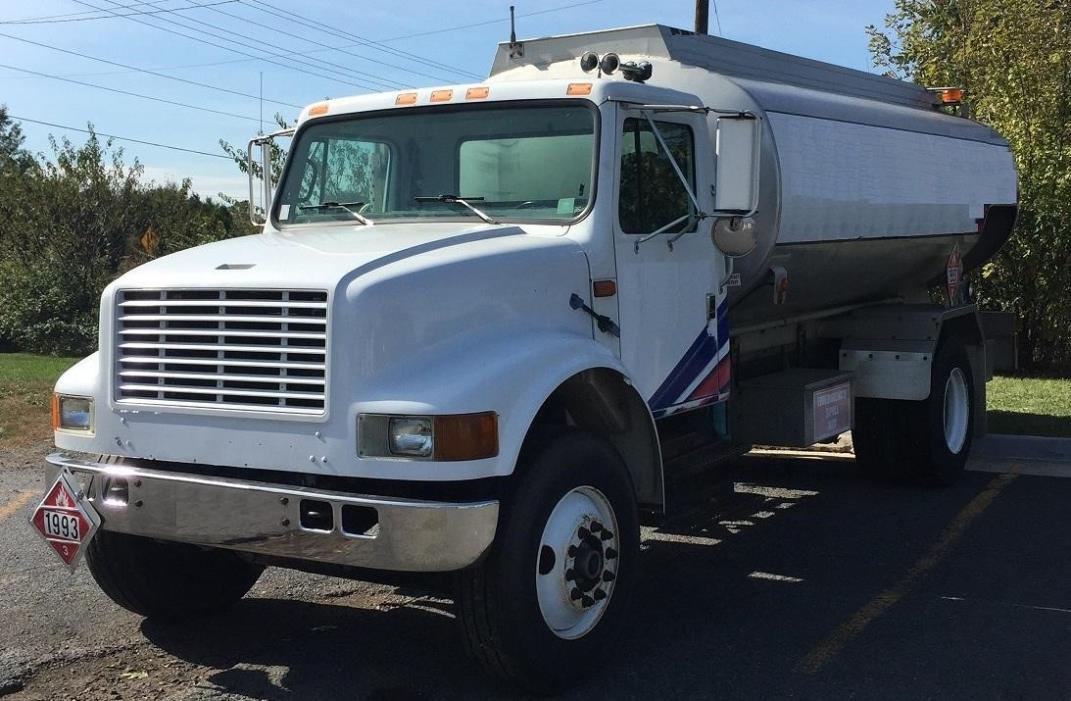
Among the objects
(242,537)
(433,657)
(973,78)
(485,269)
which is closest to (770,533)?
(433,657)

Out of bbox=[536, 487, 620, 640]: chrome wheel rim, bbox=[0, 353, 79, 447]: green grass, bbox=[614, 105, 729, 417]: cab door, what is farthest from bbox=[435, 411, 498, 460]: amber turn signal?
bbox=[0, 353, 79, 447]: green grass

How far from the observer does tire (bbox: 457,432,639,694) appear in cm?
453

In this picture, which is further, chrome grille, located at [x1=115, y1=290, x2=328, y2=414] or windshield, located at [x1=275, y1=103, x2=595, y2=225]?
windshield, located at [x1=275, y1=103, x2=595, y2=225]

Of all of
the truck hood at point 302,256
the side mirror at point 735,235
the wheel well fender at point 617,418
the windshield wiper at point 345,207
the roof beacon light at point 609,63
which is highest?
the roof beacon light at point 609,63

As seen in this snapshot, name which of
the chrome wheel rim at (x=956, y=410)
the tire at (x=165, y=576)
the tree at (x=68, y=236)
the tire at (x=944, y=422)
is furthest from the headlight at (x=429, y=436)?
the tree at (x=68, y=236)

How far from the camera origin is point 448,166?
5738 mm

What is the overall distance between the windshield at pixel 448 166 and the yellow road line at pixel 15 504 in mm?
3504

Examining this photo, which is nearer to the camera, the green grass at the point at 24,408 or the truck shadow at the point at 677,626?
the truck shadow at the point at 677,626

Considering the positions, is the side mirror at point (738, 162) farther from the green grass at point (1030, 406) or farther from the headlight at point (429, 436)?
the green grass at point (1030, 406)

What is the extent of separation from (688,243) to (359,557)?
8.41 ft

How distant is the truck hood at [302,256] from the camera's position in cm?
462

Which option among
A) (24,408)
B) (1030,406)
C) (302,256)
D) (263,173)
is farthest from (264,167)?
(1030,406)

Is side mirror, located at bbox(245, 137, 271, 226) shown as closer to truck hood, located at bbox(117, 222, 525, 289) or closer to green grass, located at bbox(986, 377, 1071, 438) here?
truck hood, located at bbox(117, 222, 525, 289)

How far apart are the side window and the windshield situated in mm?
251
